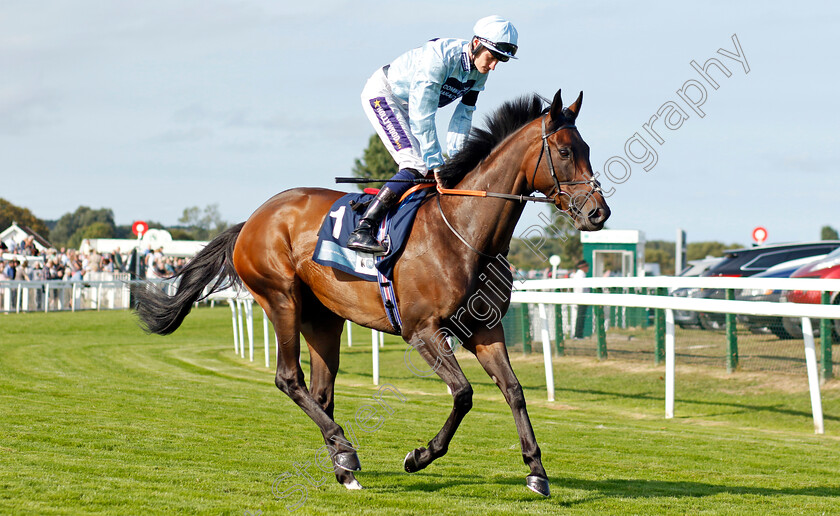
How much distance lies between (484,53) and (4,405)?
4707mm

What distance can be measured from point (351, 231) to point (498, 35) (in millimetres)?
1313

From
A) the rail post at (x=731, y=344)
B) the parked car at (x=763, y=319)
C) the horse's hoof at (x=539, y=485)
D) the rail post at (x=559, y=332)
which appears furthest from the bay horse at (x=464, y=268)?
the rail post at (x=559, y=332)

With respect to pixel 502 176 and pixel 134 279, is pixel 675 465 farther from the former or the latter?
pixel 134 279

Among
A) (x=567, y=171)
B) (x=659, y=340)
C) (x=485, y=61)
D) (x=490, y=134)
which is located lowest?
(x=659, y=340)

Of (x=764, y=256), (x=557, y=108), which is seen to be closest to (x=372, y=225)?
(x=557, y=108)

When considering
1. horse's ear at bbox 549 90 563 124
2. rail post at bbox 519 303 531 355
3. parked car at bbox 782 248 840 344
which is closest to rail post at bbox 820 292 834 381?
parked car at bbox 782 248 840 344

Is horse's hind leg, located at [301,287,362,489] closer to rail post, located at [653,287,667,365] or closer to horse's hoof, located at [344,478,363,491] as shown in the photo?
horse's hoof, located at [344,478,363,491]

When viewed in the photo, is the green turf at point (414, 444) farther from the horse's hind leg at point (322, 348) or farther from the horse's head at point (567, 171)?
the horse's head at point (567, 171)

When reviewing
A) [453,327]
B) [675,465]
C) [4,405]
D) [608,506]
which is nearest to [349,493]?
[453,327]

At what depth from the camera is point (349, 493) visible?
408cm

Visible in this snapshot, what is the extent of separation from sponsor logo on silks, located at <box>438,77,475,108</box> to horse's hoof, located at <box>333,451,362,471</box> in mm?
2003

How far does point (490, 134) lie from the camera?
4613mm

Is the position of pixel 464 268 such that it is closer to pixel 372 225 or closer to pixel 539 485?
pixel 372 225

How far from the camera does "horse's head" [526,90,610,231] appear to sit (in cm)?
403
